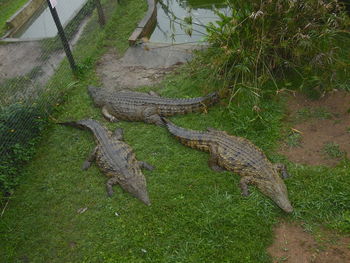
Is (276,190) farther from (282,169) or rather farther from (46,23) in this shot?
(46,23)

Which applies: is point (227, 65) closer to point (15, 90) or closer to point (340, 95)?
point (340, 95)

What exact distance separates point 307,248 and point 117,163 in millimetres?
2904

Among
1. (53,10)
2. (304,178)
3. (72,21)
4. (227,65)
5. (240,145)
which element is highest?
(53,10)

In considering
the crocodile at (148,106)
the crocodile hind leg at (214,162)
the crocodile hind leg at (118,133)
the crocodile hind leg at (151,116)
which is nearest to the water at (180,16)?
the crocodile at (148,106)

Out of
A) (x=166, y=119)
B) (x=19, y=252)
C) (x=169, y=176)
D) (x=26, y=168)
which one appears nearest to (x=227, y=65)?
(x=166, y=119)

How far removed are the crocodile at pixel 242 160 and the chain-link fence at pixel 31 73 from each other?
8.65 ft

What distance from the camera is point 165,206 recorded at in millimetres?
4574

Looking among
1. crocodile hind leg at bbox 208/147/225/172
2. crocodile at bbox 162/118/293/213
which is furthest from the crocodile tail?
crocodile hind leg at bbox 208/147/225/172

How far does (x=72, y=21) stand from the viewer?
8.00 metres

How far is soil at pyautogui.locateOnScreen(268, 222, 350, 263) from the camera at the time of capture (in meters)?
3.81

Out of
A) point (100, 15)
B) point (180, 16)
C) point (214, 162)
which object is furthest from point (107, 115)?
point (180, 16)

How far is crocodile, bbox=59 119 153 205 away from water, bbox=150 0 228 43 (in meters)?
4.13

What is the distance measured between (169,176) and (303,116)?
267 cm

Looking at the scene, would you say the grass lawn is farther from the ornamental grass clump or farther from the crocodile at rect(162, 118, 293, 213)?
the ornamental grass clump
